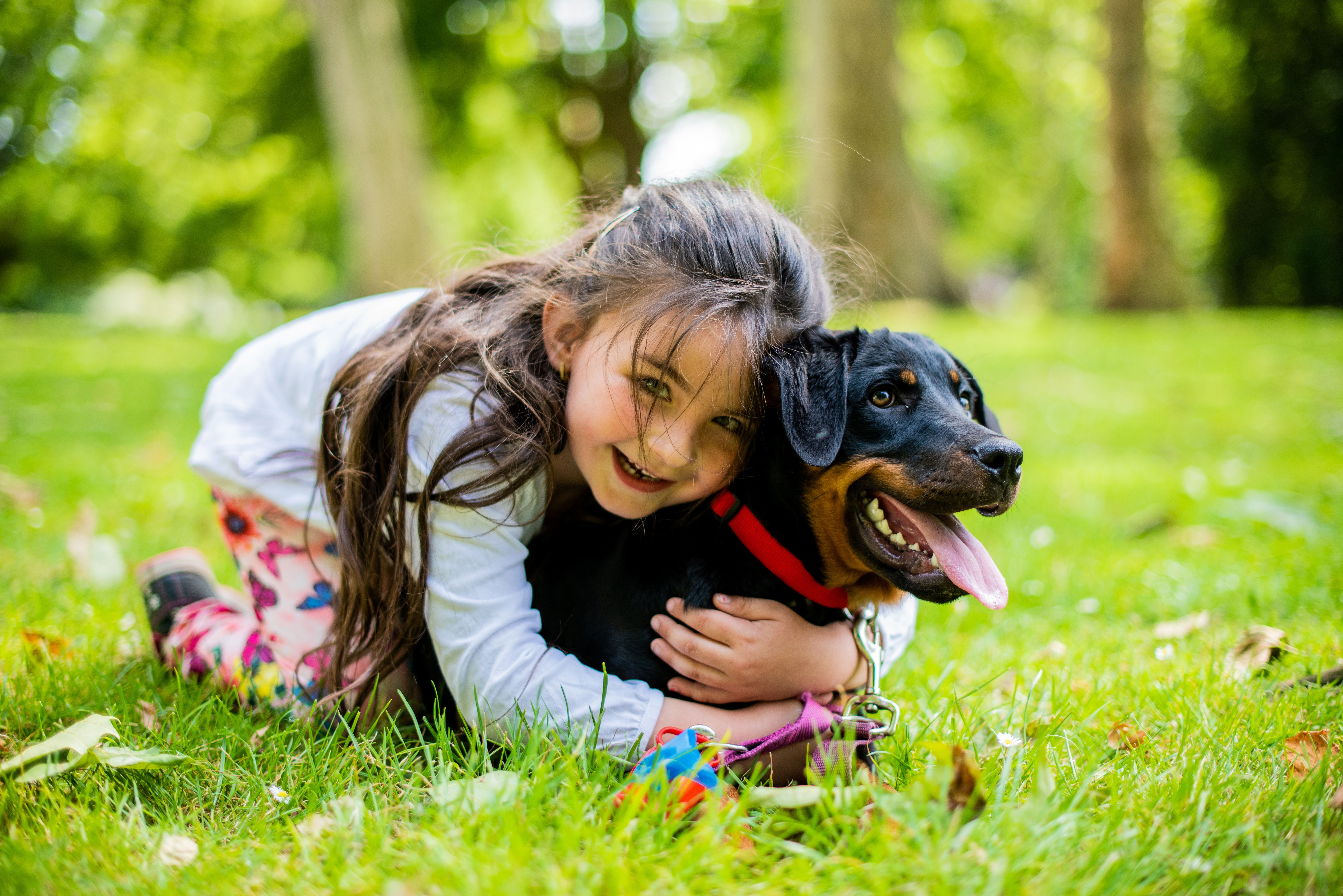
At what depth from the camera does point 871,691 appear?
2.27m

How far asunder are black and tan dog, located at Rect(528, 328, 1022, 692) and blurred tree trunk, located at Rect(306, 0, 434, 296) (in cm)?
876

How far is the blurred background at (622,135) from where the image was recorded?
374 inches

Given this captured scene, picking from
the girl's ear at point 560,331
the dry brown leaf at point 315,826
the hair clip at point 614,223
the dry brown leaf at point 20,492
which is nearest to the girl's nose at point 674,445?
the girl's ear at point 560,331

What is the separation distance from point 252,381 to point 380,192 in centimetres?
839

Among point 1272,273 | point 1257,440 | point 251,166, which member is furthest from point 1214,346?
point 251,166

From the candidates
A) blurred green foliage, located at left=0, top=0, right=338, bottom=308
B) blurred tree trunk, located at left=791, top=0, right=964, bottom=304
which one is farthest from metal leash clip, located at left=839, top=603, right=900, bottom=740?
blurred tree trunk, located at left=791, top=0, right=964, bottom=304

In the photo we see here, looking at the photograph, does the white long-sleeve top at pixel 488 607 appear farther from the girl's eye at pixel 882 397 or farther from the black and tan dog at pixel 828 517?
the girl's eye at pixel 882 397

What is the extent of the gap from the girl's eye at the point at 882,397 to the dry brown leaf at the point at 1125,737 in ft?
3.01

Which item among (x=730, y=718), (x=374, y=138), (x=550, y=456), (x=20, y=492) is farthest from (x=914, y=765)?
(x=374, y=138)

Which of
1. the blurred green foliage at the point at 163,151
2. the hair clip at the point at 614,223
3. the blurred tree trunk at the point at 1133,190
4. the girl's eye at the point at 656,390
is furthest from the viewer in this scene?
the blurred tree trunk at the point at 1133,190

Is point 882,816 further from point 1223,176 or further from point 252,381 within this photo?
point 1223,176

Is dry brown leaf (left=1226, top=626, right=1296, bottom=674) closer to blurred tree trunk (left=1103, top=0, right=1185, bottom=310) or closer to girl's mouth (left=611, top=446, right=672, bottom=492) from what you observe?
girl's mouth (left=611, top=446, right=672, bottom=492)

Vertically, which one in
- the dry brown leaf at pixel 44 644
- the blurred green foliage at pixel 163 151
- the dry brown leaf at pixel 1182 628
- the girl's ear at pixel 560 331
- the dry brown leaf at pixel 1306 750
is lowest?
the dry brown leaf at pixel 1182 628

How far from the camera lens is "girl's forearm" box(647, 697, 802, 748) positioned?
213 centimetres
